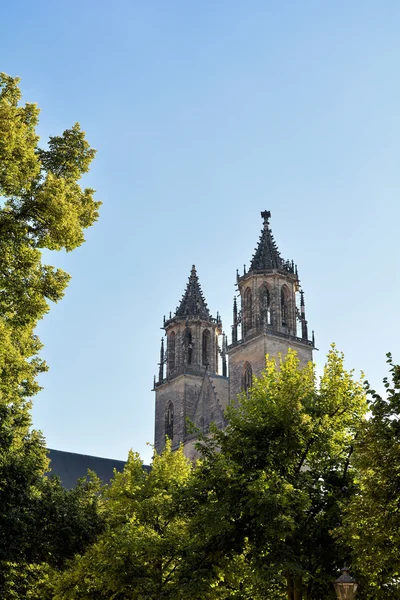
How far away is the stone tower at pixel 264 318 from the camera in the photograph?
54.2 meters

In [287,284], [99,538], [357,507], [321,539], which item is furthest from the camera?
[287,284]

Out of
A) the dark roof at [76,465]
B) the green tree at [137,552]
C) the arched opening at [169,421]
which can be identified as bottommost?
the green tree at [137,552]

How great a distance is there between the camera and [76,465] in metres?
65.1

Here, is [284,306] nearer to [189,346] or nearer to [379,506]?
[189,346]

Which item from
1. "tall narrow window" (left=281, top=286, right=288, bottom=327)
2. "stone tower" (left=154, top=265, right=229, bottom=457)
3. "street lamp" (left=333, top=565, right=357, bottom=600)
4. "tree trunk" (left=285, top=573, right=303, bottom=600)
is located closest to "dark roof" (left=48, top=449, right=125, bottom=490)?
"stone tower" (left=154, top=265, right=229, bottom=457)

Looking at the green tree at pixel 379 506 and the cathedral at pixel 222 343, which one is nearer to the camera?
the green tree at pixel 379 506

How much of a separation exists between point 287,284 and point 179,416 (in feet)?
50.6

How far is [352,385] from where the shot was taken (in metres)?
20.8

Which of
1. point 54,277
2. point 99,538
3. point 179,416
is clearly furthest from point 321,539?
point 179,416

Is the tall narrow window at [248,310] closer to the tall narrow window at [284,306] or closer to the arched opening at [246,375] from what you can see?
the tall narrow window at [284,306]

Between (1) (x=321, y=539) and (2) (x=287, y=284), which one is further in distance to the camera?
(2) (x=287, y=284)

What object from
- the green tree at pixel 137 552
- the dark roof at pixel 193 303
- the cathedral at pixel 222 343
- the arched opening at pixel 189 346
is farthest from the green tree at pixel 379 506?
the dark roof at pixel 193 303

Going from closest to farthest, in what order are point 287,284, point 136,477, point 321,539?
point 321,539
point 136,477
point 287,284

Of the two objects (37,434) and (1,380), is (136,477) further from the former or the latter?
(1,380)
